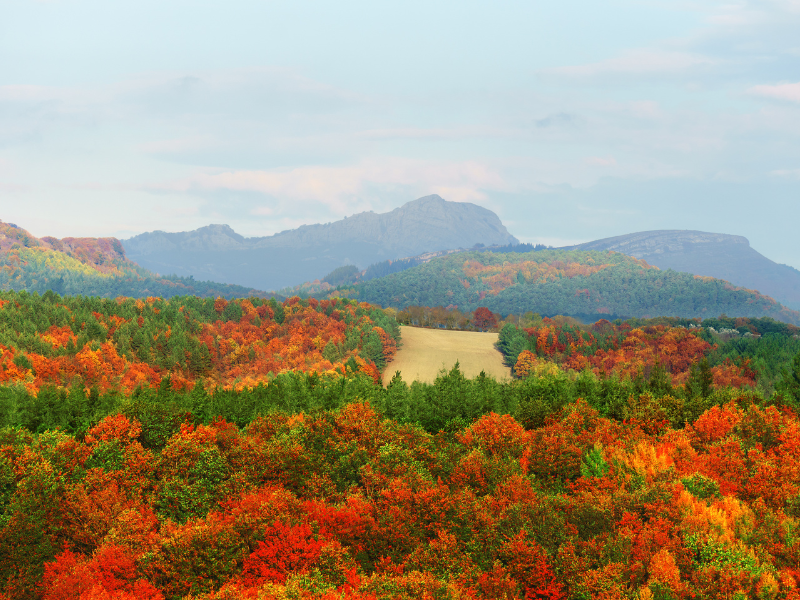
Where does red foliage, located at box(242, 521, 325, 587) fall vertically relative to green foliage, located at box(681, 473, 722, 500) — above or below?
below

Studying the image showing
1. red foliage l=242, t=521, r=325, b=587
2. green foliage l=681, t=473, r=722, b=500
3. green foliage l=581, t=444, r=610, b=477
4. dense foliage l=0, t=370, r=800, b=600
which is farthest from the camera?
green foliage l=581, t=444, r=610, b=477

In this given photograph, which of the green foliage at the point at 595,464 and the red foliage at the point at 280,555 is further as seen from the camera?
the green foliage at the point at 595,464

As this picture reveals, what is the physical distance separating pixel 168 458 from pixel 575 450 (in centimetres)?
3845

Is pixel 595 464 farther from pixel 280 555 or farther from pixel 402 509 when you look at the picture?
pixel 280 555

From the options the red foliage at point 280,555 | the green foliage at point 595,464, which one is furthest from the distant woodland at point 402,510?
the green foliage at point 595,464

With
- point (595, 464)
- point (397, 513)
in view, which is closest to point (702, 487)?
point (595, 464)

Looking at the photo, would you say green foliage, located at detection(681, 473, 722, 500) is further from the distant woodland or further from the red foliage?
the red foliage

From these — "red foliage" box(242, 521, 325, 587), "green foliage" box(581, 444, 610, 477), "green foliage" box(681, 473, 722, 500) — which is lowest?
"red foliage" box(242, 521, 325, 587)

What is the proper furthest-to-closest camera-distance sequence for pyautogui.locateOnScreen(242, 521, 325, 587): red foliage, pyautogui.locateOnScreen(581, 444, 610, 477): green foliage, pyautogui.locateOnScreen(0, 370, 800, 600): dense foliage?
pyautogui.locateOnScreen(581, 444, 610, 477): green foliage < pyautogui.locateOnScreen(242, 521, 325, 587): red foliage < pyautogui.locateOnScreen(0, 370, 800, 600): dense foliage

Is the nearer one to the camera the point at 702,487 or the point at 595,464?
the point at 702,487

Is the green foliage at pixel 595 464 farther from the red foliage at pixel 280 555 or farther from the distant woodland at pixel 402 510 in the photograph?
the red foliage at pixel 280 555

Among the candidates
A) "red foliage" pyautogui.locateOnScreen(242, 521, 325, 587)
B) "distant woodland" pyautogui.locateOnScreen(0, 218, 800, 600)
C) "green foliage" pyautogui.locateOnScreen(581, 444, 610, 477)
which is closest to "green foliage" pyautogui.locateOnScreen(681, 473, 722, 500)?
"distant woodland" pyautogui.locateOnScreen(0, 218, 800, 600)

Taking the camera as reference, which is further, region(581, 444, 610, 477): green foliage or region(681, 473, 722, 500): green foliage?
region(581, 444, 610, 477): green foliage

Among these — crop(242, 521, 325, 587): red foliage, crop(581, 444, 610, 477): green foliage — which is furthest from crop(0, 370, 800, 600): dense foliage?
crop(581, 444, 610, 477): green foliage
